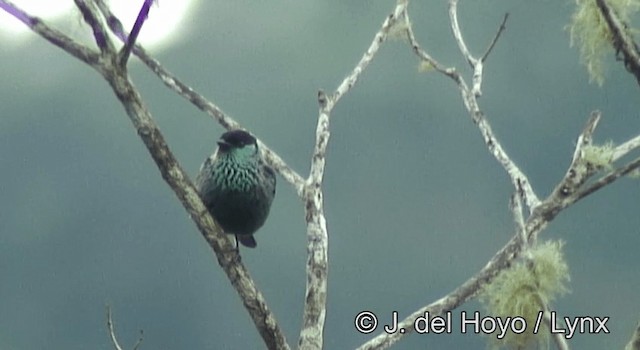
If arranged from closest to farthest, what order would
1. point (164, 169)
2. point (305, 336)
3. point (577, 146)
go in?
point (164, 169) → point (305, 336) → point (577, 146)

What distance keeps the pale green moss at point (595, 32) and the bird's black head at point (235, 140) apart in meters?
0.99

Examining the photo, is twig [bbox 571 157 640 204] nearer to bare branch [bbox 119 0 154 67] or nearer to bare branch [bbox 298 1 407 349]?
bare branch [bbox 298 1 407 349]

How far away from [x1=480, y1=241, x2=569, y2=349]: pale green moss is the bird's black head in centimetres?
83

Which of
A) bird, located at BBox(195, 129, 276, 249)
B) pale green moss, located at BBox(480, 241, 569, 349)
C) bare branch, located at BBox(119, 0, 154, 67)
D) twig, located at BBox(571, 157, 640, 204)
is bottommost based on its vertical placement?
pale green moss, located at BBox(480, 241, 569, 349)

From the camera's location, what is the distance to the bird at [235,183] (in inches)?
131

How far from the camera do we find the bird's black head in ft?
10.9

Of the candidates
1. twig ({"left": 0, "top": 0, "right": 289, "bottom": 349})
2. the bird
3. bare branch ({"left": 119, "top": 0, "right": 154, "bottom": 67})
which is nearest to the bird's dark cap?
the bird

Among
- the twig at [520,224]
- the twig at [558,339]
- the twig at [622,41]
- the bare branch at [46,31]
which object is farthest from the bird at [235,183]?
the twig at [622,41]

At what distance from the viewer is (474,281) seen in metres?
3.02

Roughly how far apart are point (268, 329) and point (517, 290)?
70 cm

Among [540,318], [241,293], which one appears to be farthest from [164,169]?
[540,318]

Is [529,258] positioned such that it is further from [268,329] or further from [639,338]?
[268,329]

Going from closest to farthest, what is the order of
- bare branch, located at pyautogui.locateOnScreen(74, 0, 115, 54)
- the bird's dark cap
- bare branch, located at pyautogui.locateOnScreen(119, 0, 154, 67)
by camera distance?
bare branch, located at pyautogui.locateOnScreen(119, 0, 154, 67)
bare branch, located at pyautogui.locateOnScreen(74, 0, 115, 54)
the bird's dark cap

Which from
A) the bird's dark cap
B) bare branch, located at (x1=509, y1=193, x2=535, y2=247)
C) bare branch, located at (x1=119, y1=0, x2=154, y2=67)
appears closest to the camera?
bare branch, located at (x1=119, y1=0, x2=154, y2=67)
